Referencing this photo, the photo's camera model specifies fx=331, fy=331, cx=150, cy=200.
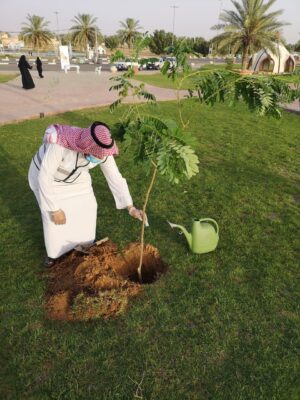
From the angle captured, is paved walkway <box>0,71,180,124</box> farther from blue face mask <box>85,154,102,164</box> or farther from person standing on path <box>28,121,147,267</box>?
blue face mask <box>85,154,102,164</box>

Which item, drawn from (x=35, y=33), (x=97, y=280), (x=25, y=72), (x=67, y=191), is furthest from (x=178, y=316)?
(x=35, y=33)

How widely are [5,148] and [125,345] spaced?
6.50 m

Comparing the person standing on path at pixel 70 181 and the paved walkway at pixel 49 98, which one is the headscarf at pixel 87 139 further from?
the paved walkway at pixel 49 98

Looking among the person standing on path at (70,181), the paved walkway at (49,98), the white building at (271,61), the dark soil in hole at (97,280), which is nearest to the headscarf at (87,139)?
the person standing on path at (70,181)

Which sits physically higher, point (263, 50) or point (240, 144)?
point (263, 50)

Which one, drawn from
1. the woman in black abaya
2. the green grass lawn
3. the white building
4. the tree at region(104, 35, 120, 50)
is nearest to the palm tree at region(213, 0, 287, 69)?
the white building

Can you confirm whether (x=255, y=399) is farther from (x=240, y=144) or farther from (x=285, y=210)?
(x=240, y=144)

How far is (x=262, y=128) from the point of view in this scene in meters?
10.7

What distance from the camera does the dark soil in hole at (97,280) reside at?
10.4ft

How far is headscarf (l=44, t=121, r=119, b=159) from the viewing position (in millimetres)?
2723

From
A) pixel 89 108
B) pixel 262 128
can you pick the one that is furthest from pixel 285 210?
pixel 89 108

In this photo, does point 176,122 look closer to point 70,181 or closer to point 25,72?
point 70,181

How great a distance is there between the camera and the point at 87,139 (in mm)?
2789

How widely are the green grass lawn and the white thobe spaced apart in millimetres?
524
